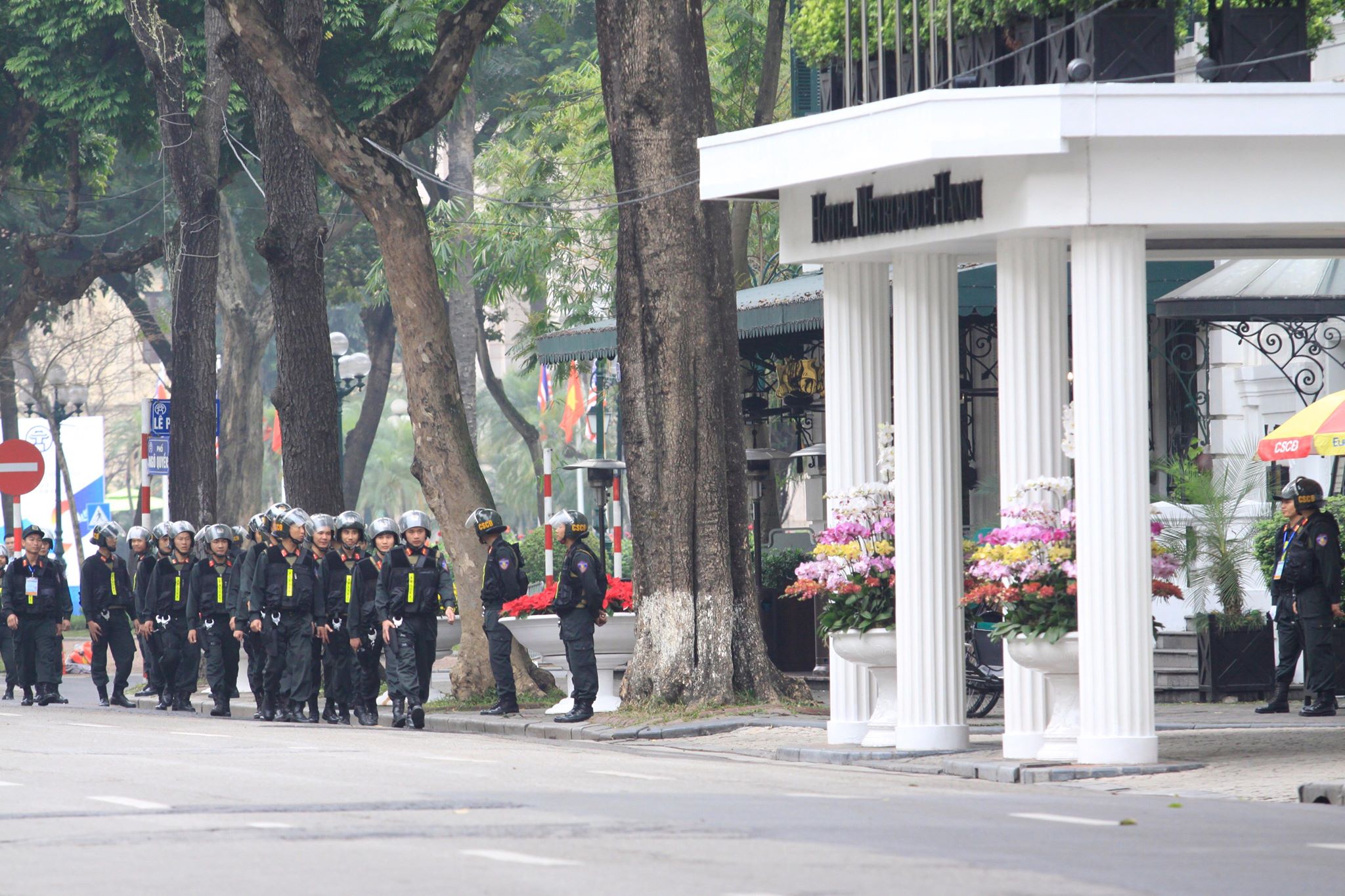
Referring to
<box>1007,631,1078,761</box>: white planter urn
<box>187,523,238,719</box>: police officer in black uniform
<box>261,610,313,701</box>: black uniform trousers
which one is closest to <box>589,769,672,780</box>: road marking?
<box>1007,631,1078,761</box>: white planter urn

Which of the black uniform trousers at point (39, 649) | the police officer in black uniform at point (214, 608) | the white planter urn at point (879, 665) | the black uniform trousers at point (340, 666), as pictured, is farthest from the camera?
the black uniform trousers at point (39, 649)

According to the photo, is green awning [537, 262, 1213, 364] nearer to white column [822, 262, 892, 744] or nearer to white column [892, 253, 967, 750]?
white column [822, 262, 892, 744]

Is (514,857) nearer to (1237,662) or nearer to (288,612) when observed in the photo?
(1237,662)

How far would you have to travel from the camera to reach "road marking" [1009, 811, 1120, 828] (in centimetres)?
1116

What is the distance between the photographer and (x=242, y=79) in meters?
25.4

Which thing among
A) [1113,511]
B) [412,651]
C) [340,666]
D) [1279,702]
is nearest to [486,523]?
[412,651]

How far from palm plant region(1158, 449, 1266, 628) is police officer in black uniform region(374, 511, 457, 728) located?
6.58m

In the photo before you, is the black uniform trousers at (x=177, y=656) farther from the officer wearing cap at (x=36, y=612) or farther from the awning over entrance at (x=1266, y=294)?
the awning over entrance at (x=1266, y=294)

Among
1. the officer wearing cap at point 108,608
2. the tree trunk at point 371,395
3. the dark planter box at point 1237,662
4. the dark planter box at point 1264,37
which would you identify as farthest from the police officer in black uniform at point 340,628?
the tree trunk at point 371,395

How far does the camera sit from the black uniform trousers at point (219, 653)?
934 inches

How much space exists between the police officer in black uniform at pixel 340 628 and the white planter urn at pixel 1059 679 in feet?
28.2

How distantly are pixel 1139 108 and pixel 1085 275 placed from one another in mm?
1092

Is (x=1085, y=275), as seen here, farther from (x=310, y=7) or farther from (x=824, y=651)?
(x=310, y=7)

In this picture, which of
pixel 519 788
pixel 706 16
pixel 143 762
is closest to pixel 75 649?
pixel 706 16
